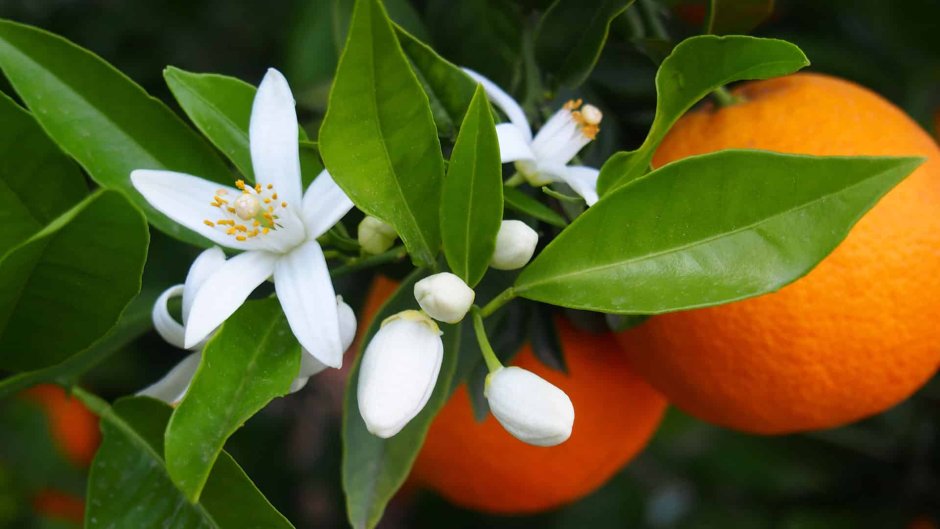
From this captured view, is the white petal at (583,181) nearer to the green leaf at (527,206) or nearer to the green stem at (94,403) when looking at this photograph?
the green leaf at (527,206)

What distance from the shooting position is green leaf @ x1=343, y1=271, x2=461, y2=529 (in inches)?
29.4

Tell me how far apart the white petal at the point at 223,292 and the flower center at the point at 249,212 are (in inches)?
0.8

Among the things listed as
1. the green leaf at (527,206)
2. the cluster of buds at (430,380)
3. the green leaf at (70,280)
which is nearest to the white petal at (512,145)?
the green leaf at (527,206)

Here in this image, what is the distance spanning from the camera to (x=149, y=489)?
29.3 inches

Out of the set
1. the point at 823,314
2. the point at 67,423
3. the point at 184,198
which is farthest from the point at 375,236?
the point at 67,423

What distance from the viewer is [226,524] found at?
2.27ft

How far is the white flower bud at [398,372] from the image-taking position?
556 mm

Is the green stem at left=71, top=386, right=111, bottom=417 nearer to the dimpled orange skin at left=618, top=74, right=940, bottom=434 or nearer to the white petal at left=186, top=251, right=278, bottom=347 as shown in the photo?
the white petal at left=186, top=251, right=278, bottom=347

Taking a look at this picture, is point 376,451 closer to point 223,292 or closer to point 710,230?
point 223,292

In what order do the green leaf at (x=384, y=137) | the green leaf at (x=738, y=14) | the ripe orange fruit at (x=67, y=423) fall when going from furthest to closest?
the ripe orange fruit at (x=67, y=423)
the green leaf at (x=738, y=14)
the green leaf at (x=384, y=137)

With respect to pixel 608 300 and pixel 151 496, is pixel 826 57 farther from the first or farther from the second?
pixel 151 496

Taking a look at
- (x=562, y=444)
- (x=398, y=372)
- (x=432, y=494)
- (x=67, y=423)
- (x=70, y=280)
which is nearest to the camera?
(x=398, y=372)

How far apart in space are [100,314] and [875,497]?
1220mm

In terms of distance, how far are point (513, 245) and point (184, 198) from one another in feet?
0.74
